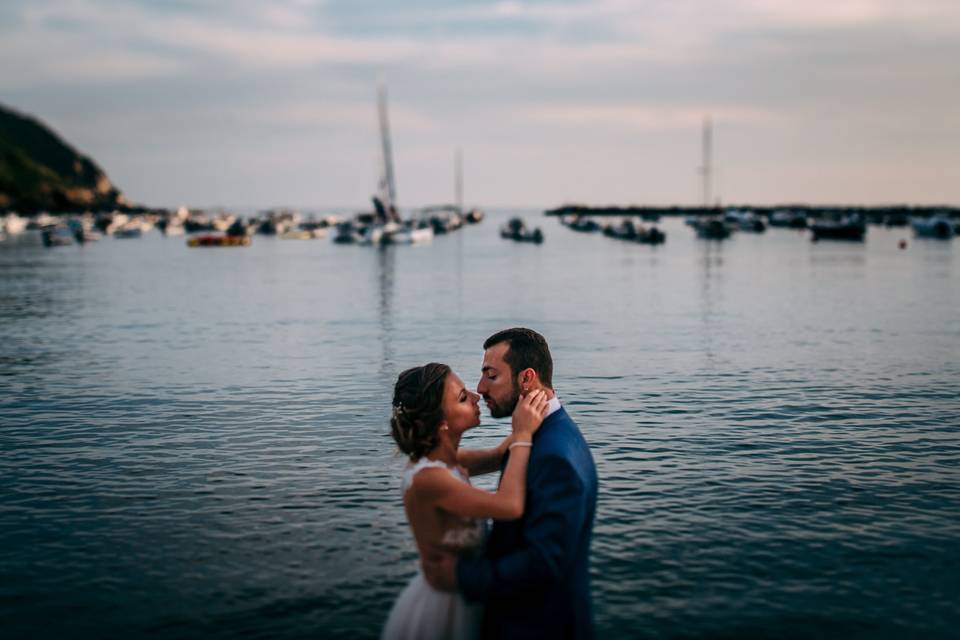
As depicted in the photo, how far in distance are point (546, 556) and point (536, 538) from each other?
10 centimetres

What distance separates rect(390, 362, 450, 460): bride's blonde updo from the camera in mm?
5488

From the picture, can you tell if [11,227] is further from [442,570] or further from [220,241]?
[442,570]

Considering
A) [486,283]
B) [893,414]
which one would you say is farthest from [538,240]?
[893,414]

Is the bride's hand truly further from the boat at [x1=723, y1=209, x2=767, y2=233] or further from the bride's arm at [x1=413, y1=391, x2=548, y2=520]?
the boat at [x1=723, y1=209, x2=767, y2=233]

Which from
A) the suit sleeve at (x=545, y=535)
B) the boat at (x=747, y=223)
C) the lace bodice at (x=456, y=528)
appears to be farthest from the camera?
the boat at (x=747, y=223)

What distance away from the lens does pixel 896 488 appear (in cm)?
1365

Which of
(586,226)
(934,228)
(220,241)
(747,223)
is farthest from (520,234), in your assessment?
(934,228)

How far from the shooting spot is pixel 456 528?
559 cm

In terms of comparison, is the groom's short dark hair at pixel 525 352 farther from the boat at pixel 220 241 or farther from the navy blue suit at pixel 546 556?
the boat at pixel 220 241

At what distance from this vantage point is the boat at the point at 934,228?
13412 centimetres

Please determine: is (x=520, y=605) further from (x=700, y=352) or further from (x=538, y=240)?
(x=538, y=240)

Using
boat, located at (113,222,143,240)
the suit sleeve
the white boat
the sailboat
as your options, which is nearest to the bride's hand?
the suit sleeve

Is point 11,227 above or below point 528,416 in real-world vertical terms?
above

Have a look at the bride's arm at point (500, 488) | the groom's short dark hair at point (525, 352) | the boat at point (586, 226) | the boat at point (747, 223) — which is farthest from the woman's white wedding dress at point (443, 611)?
the boat at point (586, 226)
